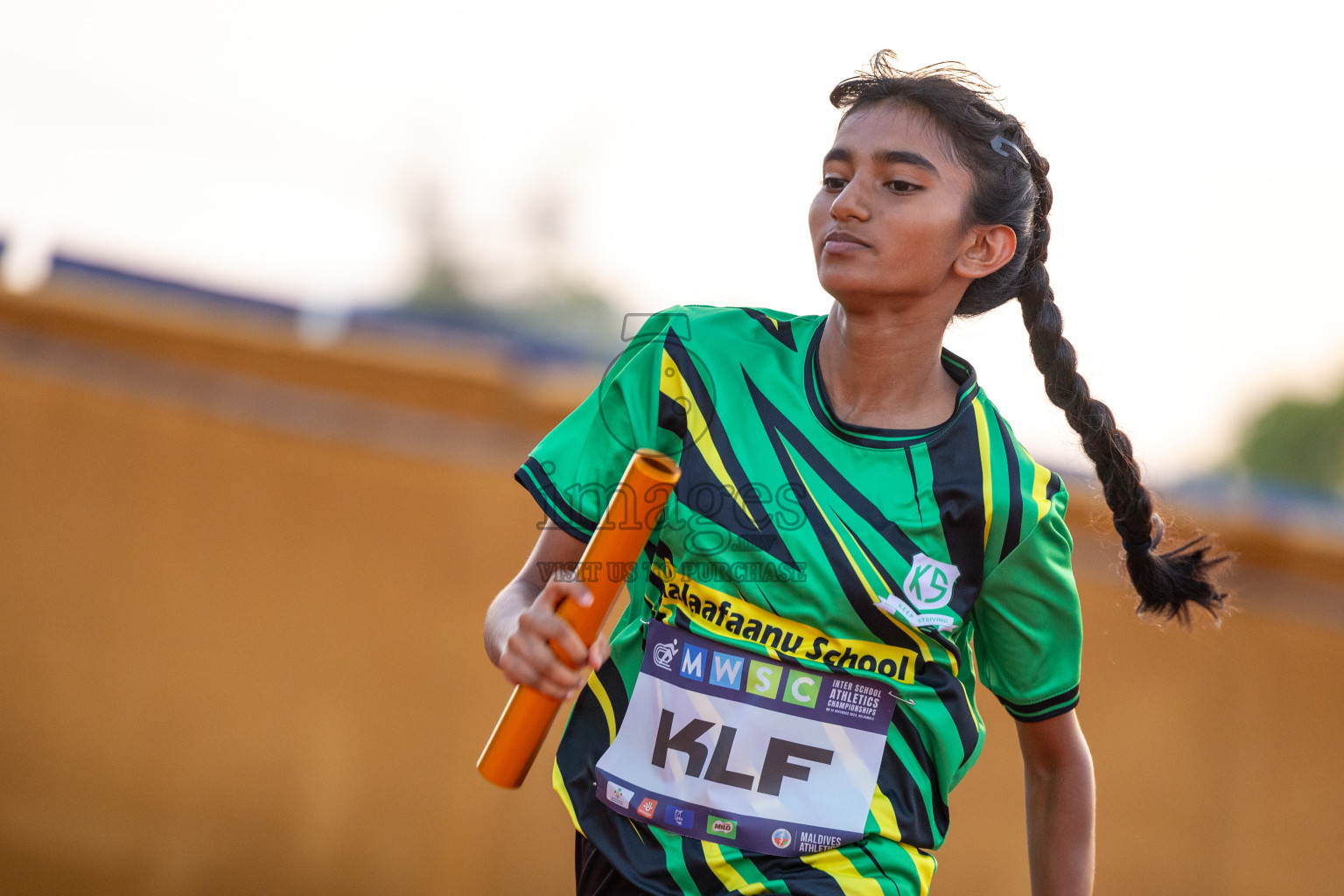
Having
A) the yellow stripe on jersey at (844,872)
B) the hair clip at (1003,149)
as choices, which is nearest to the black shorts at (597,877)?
the yellow stripe on jersey at (844,872)

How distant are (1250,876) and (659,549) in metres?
3.23

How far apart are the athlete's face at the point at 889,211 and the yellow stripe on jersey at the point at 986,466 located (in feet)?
0.75

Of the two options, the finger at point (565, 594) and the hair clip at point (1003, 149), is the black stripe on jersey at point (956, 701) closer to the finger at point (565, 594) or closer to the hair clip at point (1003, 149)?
the finger at point (565, 594)

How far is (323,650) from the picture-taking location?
14.8 ft

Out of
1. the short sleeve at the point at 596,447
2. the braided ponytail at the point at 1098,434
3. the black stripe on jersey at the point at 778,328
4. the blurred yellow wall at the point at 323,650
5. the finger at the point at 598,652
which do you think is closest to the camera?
the finger at the point at 598,652

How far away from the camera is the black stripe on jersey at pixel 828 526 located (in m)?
1.88

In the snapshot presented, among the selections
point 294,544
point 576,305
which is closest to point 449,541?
point 294,544

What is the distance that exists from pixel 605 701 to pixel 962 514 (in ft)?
2.12

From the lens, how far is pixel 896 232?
6.54ft

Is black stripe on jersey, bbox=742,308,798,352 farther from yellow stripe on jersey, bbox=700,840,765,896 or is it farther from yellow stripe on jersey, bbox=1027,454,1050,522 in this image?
yellow stripe on jersey, bbox=700,840,765,896

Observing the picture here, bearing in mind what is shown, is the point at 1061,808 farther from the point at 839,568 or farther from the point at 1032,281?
the point at 1032,281

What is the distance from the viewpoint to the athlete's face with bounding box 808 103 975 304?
199 centimetres

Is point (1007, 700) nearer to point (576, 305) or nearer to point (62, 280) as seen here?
point (62, 280)

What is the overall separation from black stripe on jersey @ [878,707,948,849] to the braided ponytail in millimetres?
663
